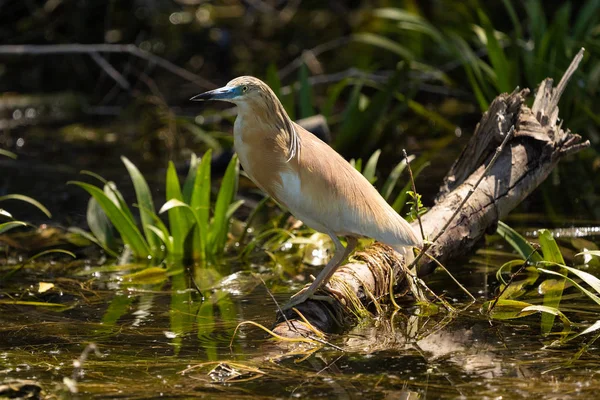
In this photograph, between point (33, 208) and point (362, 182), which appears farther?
point (33, 208)

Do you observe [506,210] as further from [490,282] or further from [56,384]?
[56,384]

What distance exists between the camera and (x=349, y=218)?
3604 millimetres

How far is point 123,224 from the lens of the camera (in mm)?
4934

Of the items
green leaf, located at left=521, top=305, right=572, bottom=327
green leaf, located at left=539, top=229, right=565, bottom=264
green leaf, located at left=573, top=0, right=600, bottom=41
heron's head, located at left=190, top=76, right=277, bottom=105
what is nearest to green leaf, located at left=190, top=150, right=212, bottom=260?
heron's head, located at left=190, top=76, right=277, bottom=105

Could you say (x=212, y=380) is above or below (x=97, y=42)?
below

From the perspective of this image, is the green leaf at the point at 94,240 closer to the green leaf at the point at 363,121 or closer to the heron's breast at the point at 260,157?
the heron's breast at the point at 260,157

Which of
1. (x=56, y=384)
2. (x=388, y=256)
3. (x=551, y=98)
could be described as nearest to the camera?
(x=56, y=384)

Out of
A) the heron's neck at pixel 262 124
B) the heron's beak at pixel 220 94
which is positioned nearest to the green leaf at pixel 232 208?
the heron's neck at pixel 262 124

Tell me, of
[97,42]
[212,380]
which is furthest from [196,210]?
[97,42]

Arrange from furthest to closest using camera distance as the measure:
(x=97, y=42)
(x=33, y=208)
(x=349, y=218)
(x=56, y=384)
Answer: (x=97, y=42), (x=33, y=208), (x=349, y=218), (x=56, y=384)

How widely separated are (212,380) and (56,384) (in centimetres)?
52

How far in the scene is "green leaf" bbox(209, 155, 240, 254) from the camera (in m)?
4.96

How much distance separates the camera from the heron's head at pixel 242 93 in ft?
11.0

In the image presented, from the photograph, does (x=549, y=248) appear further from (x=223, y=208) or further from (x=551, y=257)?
(x=223, y=208)
